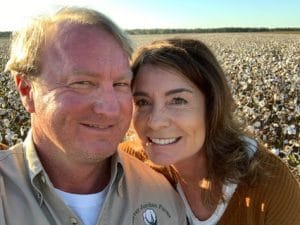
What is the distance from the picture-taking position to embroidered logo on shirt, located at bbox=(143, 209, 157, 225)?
101 inches

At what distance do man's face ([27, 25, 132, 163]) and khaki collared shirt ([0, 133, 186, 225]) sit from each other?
0.50 feet

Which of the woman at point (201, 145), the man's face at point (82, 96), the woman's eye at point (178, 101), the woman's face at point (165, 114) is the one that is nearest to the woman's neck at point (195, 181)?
the woman at point (201, 145)

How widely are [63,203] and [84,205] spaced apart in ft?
0.51

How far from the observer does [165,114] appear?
296 cm

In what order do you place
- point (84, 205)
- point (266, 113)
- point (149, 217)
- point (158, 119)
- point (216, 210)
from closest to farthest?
point (84, 205) → point (149, 217) → point (158, 119) → point (216, 210) → point (266, 113)

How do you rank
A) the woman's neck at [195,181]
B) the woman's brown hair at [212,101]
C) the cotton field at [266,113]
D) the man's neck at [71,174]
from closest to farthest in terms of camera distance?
the man's neck at [71,174] < the woman's brown hair at [212,101] < the woman's neck at [195,181] < the cotton field at [266,113]

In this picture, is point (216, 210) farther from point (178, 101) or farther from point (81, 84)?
point (81, 84)

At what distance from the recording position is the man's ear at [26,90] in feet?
8.18

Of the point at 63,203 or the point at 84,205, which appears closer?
the point at 63,203

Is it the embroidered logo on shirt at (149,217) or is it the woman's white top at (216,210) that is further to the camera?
the woman's white top at (216,210)

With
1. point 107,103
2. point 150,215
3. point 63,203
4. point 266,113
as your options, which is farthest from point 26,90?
point 266,113

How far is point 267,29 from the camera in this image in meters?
85.4

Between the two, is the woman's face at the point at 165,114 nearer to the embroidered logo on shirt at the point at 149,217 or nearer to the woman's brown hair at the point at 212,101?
the woman's brown hair at the point at 212,101

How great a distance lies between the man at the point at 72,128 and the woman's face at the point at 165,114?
41cm
